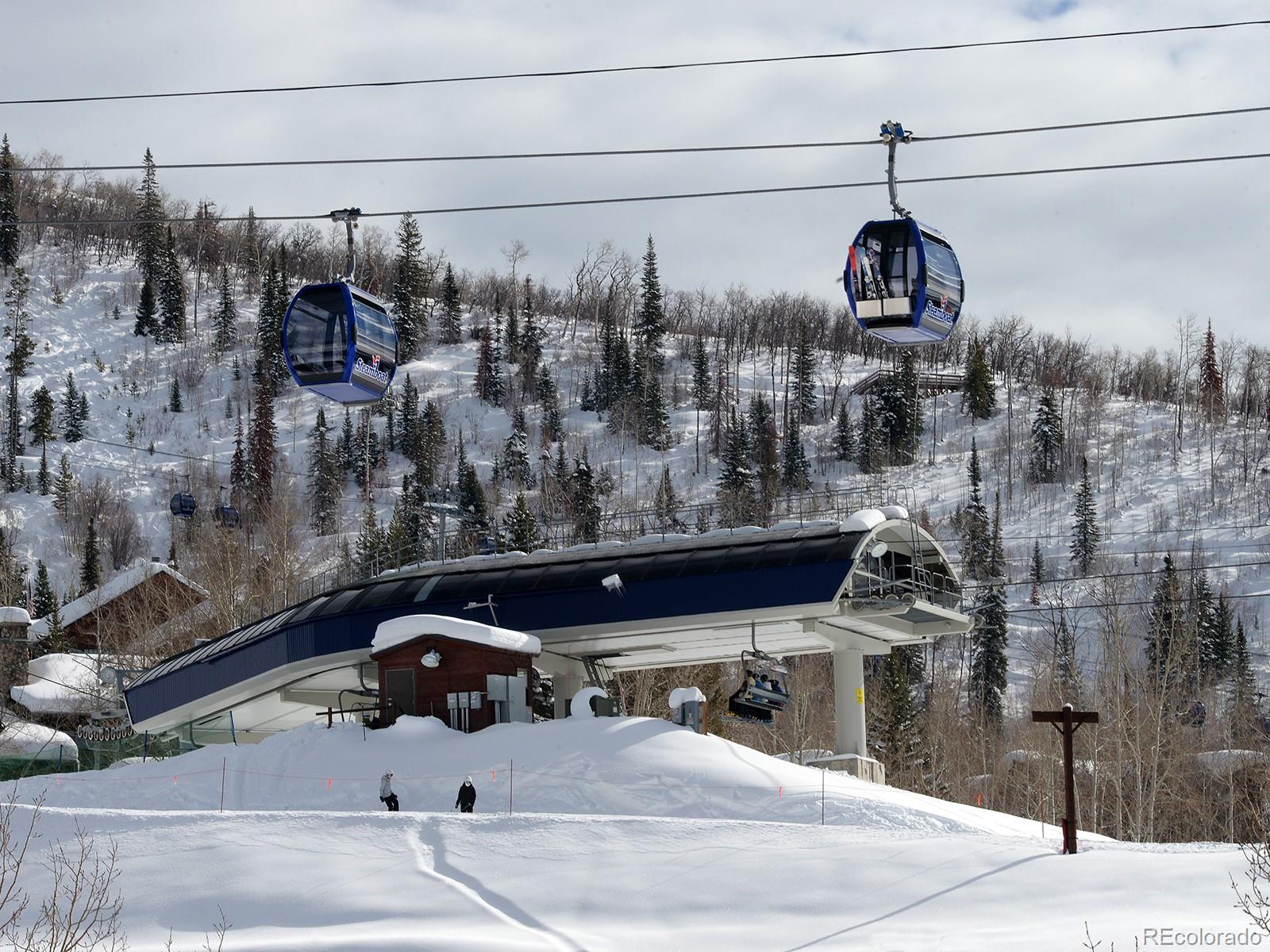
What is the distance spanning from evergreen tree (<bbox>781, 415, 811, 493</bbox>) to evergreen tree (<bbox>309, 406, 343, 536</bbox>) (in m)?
31.8

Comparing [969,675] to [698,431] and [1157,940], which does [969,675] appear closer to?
[698,431]

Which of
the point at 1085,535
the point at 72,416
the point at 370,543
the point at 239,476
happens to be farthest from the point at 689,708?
the point at 72,416

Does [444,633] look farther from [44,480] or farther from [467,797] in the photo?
[44,480]

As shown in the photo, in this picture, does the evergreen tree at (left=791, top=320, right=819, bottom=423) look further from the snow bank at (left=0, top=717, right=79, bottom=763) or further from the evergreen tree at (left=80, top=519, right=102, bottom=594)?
the snow bank at (left=0, top=717, right=79, bottom=763)

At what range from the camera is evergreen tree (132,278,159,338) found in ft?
492

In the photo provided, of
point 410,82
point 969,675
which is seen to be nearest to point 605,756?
point 410,82

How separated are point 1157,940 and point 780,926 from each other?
4.29 meters

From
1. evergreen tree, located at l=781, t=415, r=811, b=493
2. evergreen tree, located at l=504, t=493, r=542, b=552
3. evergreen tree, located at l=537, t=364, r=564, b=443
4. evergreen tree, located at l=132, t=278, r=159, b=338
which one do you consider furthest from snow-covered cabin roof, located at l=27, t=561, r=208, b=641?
evergreen tree, located at l=132, t=278, r=159, b=338

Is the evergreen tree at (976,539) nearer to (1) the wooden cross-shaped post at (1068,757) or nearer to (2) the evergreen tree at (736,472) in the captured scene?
(2) the evergreen tree at (736,472)

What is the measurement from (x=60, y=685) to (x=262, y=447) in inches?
2428

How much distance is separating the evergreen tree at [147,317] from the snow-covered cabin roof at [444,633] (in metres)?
125

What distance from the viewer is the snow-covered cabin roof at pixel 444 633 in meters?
32.3

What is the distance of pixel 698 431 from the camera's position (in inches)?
5340

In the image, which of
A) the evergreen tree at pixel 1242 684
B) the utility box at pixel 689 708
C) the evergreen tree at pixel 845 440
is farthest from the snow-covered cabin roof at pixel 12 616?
the evergreen tree at pixel 845 440
